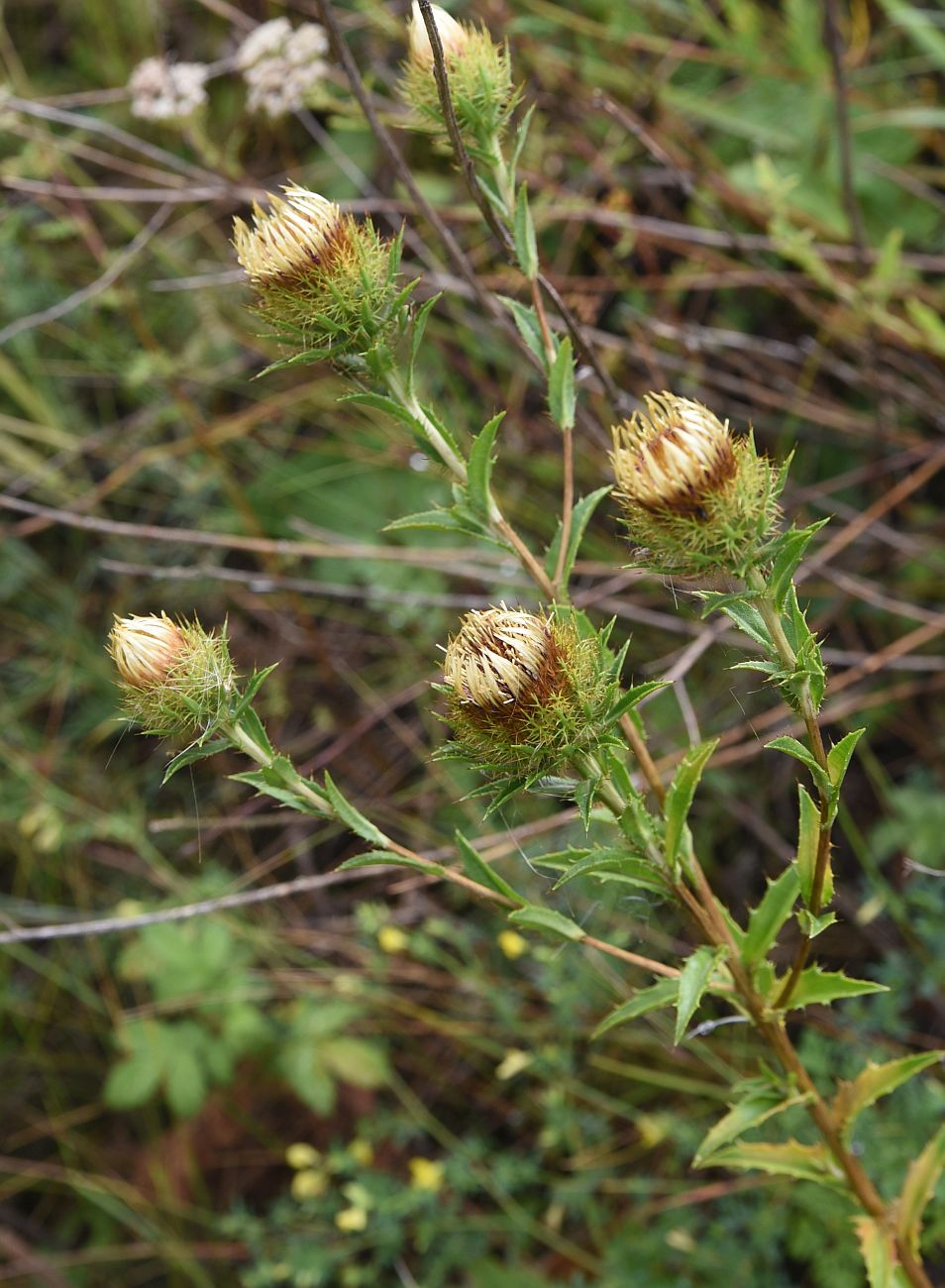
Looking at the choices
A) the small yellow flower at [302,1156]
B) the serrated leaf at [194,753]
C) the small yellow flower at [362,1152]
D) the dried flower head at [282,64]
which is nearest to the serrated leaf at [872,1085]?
the serrated leaf at [194,753]

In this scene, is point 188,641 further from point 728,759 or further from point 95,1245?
point 95,1245

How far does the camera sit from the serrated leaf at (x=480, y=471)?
1.11 m

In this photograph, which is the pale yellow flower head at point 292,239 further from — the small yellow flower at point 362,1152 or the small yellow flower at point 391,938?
the small yellow flower at point 362,1152

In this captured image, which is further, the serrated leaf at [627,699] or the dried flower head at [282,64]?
the dried flower head at [282,64]

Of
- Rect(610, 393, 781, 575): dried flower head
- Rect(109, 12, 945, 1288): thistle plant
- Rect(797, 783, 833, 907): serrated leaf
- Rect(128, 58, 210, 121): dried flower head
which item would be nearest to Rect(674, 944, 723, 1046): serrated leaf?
Rect(109, 12, 945, 1288): thistle plant

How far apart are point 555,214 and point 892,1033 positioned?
1692 millimetres

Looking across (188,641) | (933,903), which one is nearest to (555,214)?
(933,903)

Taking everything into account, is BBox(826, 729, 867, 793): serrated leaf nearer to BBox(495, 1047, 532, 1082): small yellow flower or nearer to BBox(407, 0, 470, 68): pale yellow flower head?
BBox(407, 0, 470, 68): pale yellow flower head

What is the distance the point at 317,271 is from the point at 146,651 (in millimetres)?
371

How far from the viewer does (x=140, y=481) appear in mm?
3084

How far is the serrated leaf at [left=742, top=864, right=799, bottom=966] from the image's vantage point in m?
1.16

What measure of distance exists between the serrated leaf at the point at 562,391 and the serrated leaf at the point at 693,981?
0.53 m

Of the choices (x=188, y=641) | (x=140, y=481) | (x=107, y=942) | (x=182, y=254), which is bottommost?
(x=107, y=942)

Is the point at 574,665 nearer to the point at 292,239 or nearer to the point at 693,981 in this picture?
the point at 693,981
